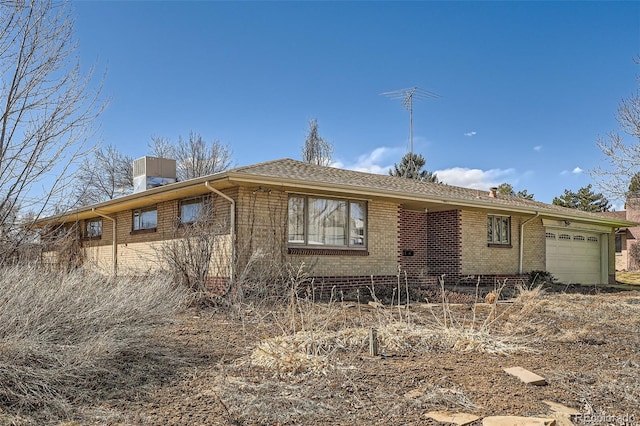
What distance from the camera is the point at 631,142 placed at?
16828 millimetres

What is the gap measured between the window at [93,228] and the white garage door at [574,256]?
16.4 m

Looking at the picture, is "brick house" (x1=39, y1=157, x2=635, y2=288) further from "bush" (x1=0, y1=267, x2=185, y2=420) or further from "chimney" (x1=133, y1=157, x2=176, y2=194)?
"bush" (x1=0, y1=267, x2=185, y2=420)

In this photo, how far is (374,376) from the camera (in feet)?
15.8

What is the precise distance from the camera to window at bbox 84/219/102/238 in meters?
17.9

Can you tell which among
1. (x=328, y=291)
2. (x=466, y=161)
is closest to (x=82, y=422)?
(x=328, y=291)

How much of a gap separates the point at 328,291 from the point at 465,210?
614cm

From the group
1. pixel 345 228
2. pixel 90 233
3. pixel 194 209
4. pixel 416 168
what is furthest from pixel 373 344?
pixel 416 168

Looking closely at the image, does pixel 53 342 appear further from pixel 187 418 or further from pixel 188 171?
pixel 188 171

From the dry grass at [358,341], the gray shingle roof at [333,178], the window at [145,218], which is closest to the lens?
the dry grass at [358,341]

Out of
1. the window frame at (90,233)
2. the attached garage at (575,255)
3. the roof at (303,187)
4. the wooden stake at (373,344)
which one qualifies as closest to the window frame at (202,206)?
the roof at (303,187)

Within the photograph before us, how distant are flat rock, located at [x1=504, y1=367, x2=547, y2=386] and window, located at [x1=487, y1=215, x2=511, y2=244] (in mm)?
12842

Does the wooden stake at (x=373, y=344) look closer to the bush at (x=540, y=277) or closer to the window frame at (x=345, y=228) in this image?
the window frame at (x=345, y=228)

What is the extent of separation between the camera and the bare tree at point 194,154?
1362 inches

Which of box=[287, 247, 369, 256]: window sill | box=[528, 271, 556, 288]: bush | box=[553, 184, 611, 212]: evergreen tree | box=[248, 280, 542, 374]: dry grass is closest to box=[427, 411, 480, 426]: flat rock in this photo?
box=[248, 280, 542, 374]: dry grass
